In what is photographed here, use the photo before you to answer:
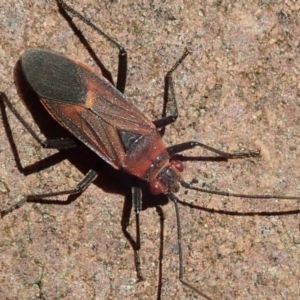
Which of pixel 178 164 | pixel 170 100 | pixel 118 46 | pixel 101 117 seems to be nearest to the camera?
pixel 101 117

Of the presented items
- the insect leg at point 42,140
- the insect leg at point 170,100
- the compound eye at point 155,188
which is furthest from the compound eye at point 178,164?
the insect leg at point 42,140

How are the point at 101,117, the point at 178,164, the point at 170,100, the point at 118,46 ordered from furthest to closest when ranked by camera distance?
the point at 170,100, the point at 178,164, the point at 118,46, the point at 101,117

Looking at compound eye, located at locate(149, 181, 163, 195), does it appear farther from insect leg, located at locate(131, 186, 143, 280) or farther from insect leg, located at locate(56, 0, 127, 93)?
insect leg, located at locate(56, 0, 127, 93)

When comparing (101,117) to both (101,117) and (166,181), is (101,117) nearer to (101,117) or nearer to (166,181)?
(101,117)

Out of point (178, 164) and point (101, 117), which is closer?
point (101, 117)

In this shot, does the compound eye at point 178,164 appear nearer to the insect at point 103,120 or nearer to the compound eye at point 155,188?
the insect at point 103,120

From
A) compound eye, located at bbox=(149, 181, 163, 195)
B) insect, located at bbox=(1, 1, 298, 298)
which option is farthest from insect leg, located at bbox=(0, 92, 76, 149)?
compound eye, located at bbox=(149, 181, 163, 195)

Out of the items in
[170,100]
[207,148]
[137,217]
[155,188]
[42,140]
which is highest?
[170,100]

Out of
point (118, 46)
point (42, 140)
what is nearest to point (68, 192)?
point (42, 140)
